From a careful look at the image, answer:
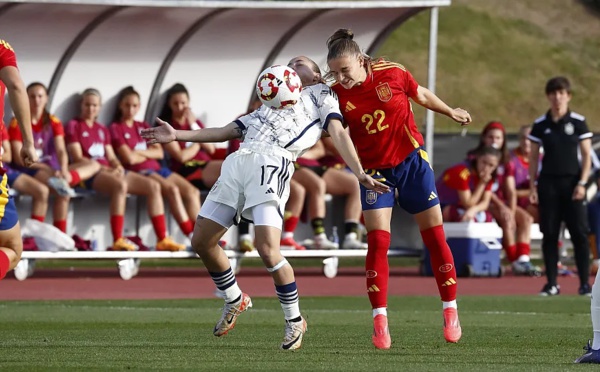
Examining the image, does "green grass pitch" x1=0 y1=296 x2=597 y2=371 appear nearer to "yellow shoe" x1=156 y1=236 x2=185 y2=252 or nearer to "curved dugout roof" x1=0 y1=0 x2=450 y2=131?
"yellow shoe" x1=156 y1=236 x2=185 y2=252

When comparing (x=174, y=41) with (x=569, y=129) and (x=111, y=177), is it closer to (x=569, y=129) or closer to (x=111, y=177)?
(x=111, y=177)

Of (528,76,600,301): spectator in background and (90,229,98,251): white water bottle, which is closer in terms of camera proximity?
(528,76,600,301): spectator in background

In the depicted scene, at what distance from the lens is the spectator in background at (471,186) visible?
1758 cm

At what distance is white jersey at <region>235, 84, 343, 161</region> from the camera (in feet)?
28.3

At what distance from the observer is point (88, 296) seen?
14.4 meters

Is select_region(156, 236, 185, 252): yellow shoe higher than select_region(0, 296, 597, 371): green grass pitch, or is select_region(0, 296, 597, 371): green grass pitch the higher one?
select_region(0, 296, 597, 371): green grass pitch

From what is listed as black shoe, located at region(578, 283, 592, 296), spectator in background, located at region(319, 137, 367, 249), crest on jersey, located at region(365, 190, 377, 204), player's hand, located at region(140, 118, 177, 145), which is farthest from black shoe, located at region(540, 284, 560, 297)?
player's hand, located at region(140, 118, 177, 145)

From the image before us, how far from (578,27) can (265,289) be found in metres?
54.0

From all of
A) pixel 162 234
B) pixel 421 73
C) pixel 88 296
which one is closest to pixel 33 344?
pixel 88 296

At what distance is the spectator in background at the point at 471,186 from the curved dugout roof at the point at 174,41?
80.9 inches

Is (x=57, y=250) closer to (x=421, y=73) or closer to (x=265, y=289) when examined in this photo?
(x=265, y=289)

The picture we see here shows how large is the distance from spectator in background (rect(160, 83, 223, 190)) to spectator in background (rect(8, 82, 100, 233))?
1.34 meters

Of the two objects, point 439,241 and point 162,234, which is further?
point 162,234

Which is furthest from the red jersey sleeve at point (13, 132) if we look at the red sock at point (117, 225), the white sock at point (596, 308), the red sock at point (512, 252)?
the white sock at point (596, 308)
